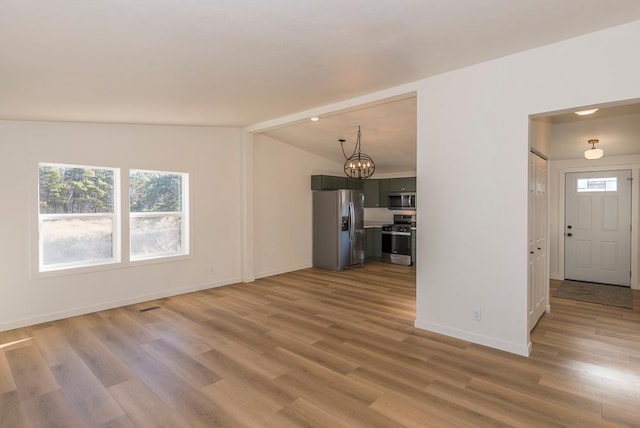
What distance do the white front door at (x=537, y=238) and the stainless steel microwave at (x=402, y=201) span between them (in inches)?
157

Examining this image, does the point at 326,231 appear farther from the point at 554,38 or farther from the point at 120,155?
the point at 554,38

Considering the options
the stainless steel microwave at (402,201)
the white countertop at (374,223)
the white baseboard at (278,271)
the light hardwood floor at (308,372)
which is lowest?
the light hardwood floor at (308,372)

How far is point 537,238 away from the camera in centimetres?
391

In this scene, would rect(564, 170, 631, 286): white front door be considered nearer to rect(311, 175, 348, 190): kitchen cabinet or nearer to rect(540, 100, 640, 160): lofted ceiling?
rect(540, 100, 640, 160): lofted ceiling

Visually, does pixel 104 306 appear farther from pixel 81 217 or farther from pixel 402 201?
pixel 402 201

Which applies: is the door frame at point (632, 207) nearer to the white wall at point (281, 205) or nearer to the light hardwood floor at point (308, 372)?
the light hardwood floor at point (308, 372)

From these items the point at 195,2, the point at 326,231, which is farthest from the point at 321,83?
the point at 326,231

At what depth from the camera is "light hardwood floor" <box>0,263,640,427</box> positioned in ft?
7.56

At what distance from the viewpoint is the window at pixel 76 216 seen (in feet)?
14.1

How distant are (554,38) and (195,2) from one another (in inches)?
109

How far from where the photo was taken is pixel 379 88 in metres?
3.88

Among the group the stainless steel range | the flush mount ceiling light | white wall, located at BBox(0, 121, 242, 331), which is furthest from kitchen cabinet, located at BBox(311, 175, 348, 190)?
the flush mount ceiling light

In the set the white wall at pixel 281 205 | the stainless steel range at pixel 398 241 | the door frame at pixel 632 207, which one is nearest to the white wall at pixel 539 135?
the door frame at pixel 632 207

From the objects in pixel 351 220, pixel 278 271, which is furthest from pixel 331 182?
pixel 278 271
